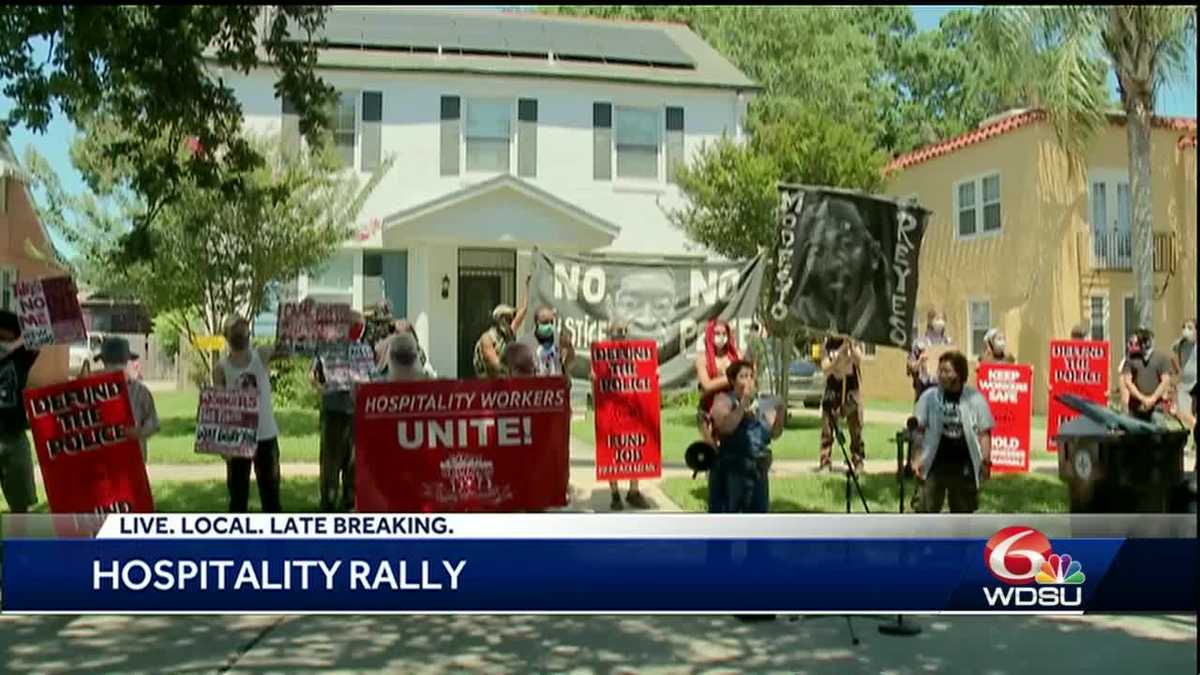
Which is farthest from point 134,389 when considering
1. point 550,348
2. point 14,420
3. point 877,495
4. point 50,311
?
point 877,495

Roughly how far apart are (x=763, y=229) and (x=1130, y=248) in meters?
1.35

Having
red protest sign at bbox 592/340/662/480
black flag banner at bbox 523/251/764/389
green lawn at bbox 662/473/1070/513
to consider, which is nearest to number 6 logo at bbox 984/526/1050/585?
green lawn at bbox 662/473/1070/513

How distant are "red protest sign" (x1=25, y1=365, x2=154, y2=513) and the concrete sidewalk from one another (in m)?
0.93

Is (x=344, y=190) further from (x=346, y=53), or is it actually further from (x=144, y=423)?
(x=144, y=423)

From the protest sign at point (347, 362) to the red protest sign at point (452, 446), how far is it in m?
0.08

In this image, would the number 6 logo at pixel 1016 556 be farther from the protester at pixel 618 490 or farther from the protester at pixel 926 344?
the protester at pixel 618 490

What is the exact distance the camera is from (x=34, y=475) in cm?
425

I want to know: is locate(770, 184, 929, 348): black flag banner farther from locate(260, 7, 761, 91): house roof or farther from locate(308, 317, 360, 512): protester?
locate(308, 317, 360, 512): protester

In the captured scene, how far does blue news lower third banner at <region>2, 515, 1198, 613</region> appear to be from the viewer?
12.5 feet

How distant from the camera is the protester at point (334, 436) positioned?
4.34 metres

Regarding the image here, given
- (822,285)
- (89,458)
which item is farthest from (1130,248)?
(89,458)

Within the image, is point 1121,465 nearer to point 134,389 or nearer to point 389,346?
point 389,346

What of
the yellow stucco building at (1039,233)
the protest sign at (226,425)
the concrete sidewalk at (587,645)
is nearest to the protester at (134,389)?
the protest sign at (226,425)

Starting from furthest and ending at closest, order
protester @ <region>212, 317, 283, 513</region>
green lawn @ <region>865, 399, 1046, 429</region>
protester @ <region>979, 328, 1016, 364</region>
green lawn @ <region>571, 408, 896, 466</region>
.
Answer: green lawn @ <region>571, 408, 896, 466</region>, green lawn @ <region>865, 399, 1046, 429</region>, protester @ <region>979, 328, 1016, 364</region>, protester @ <region>212, 317, 283, 513</region>
